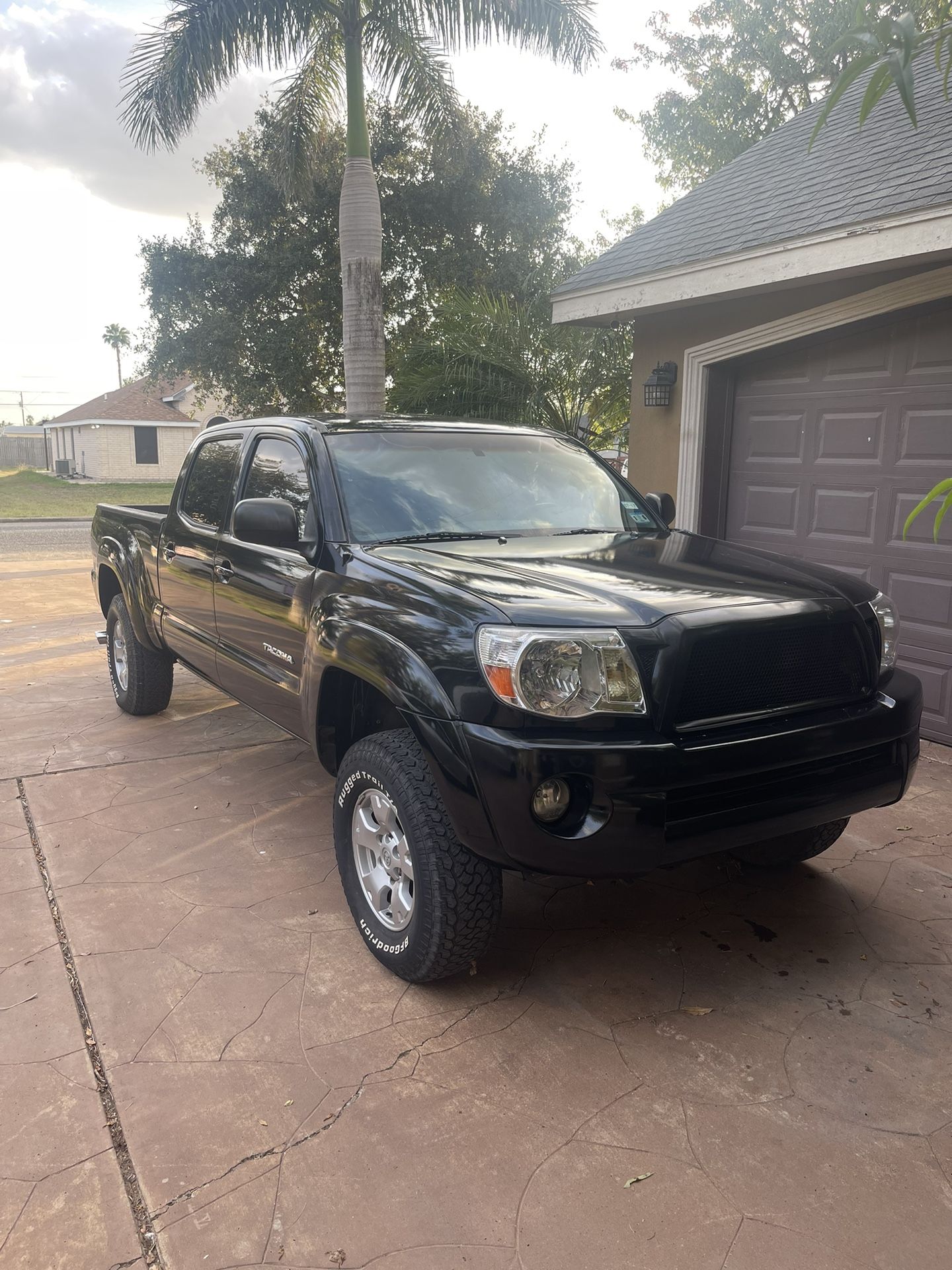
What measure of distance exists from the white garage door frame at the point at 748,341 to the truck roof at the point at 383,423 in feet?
9.12

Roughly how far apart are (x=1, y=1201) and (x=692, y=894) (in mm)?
2595

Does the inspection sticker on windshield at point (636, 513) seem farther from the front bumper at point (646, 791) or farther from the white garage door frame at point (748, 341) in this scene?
the white garage door frame at point (748, 341)

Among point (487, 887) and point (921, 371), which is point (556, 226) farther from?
point (487, 887)

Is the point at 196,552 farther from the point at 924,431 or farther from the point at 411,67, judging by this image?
the point at 411,67

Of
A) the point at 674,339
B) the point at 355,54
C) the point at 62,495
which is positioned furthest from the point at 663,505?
the point at 62,495

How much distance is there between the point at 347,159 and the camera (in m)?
11.1

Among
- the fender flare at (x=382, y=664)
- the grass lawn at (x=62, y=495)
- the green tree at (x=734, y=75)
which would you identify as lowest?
the grass lawn at (x=62, y=495)

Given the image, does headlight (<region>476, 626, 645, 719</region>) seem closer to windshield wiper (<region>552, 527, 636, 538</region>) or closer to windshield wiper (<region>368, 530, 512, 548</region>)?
windshield wiper (<region>368, 530, 512, 548</region>)

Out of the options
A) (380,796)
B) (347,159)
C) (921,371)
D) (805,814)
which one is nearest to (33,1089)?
(380,796)

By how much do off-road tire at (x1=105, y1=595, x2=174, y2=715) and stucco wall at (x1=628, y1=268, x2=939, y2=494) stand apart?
4.37 metres

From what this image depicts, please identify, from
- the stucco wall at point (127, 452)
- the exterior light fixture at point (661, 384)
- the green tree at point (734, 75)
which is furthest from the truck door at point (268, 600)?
the stucco wall at point (127, 452)

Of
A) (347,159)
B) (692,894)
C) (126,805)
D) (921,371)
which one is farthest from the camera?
(347,159)

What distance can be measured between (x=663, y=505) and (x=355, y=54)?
9616 millimetres

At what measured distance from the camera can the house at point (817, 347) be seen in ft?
19.4
